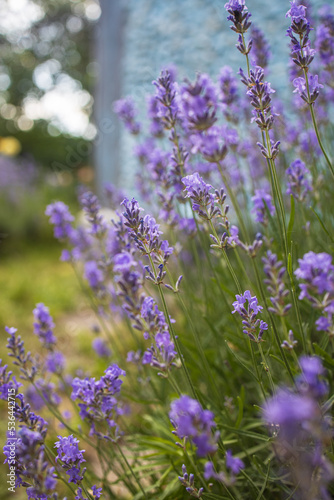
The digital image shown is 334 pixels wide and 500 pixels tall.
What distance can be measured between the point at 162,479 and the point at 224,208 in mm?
948

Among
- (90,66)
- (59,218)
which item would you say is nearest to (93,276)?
(59,218)

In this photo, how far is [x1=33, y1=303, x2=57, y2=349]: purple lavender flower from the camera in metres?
1.73

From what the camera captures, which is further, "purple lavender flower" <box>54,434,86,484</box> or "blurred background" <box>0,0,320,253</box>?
"blurred background" <box>0,0,320,253</box>

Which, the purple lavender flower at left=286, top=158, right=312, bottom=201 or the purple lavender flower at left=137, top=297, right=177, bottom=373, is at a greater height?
the purple lavender flower at left=286, top=158, right=312, bottom=201

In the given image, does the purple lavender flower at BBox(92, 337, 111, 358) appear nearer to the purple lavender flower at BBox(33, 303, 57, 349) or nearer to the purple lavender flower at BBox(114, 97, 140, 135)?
the purple lavender flower at BBox(33, 303, 57, 349)

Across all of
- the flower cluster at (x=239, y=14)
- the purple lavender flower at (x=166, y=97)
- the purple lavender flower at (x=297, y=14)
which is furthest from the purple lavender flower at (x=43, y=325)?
the purple lavender flower at (x=297, y=14)

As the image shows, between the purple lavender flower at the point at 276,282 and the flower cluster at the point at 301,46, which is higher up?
the flower cluster at the point at 301,46

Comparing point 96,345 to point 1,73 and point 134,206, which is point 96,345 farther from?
A: point 1,73

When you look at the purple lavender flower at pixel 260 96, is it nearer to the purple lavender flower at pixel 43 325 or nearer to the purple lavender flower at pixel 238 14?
the purple lavender flower at pixel 238 14

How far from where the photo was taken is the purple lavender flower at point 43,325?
1.73 meters

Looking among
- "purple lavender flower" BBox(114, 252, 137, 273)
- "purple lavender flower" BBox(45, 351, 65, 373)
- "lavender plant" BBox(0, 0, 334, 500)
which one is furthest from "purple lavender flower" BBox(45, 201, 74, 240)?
"purple lavender flower" BBox(114, 252, 137, 273)

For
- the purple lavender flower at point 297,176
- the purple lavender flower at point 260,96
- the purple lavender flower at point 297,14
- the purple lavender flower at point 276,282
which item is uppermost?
the purple lavender flower at point 297,14

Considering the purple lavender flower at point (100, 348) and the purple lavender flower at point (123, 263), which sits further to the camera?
the purple lavender flower at point (100, 348)

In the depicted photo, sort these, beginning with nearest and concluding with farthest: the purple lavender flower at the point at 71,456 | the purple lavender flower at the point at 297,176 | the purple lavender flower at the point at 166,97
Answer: the purple lavender flower at the point at 71,456 < the purple lavender flower at the point at 166,97 < the purple lavender flower at the point at 297,176
